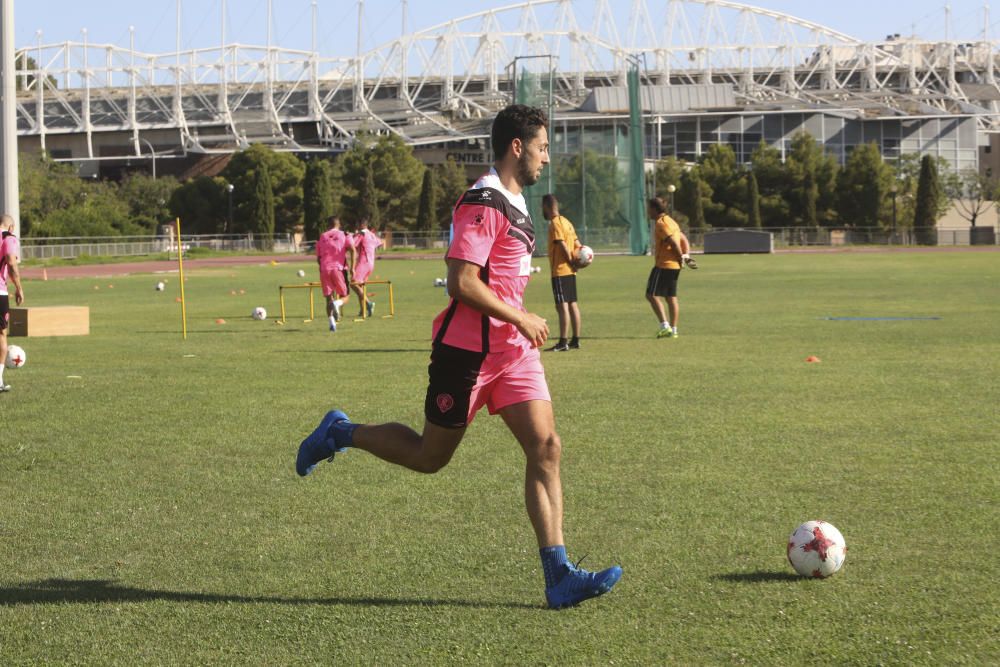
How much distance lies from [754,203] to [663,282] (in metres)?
80.5

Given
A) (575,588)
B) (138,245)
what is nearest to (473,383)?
(575,588)

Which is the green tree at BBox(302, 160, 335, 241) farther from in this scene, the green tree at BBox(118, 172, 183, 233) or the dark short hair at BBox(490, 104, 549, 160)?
the dark short hair at BBox(490, 104, 549, 160)

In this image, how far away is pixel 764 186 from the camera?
10194 cm

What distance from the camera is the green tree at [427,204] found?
98438 millimetres

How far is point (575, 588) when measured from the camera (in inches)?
222

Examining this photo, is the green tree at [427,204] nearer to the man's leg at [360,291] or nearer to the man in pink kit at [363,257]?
the man in pink kit at [363,257]

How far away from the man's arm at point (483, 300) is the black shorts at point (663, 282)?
14024 mm

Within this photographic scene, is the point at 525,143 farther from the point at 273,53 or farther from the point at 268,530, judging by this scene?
the point at 273,53

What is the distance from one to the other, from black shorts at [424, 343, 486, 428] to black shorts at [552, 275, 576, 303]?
12.4 metres

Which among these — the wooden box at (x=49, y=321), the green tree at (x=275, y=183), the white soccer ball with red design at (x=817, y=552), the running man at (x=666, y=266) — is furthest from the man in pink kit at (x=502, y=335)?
the green tree at (x=275, y=183)

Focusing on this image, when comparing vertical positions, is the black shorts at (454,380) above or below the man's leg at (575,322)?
above

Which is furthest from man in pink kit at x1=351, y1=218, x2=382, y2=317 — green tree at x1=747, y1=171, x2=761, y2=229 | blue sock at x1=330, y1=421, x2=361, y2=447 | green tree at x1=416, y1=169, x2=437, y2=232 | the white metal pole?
green tree at x1=747, y1=171, x2=761, y2=229

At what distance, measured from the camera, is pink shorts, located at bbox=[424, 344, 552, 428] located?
5.90m

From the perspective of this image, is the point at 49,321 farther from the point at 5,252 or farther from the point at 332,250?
the point at 5,252
